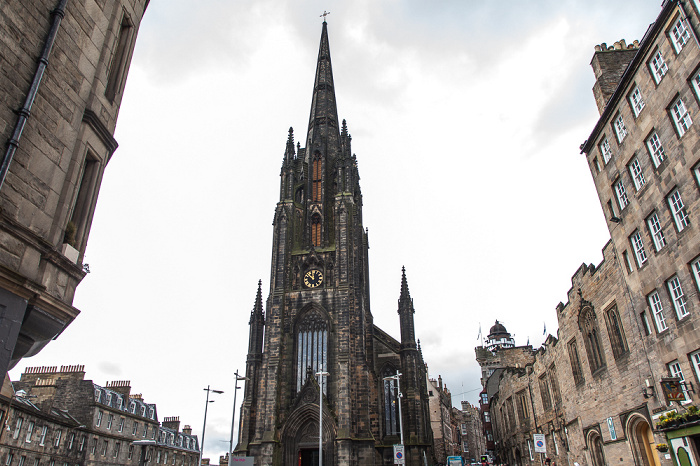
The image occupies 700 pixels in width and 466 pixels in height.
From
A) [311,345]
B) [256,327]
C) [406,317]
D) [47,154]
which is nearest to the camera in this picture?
[47,154]

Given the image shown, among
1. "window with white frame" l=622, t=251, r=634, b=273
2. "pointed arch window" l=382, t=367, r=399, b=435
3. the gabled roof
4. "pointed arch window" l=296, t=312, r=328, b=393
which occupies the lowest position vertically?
"pointed arch window" l=382, t=367, r=399, b=435

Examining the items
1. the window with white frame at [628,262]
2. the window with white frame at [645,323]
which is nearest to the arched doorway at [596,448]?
the window with white frame at [645,323]

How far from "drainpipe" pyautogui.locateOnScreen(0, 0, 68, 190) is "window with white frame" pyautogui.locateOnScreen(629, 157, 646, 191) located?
59.1ft

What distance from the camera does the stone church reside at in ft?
113

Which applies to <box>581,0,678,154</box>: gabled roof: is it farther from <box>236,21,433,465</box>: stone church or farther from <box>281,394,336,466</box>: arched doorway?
<box>281,394,336,466</box>: arched doorway

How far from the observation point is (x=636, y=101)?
683 inches

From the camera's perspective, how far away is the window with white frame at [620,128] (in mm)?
18256

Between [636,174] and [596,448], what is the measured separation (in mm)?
11930

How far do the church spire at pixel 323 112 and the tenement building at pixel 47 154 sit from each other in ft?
140

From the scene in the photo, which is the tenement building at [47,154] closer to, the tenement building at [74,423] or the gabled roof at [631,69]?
the gabled roof at [631,69]

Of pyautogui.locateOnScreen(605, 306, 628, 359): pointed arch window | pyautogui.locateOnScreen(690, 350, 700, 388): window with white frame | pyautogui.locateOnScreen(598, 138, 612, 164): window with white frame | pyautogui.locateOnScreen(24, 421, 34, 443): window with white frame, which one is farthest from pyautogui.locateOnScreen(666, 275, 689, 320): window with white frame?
pyautogui.locateOnScreen(24, 421, 34, 443): window with white frame

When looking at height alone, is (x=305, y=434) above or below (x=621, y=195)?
below

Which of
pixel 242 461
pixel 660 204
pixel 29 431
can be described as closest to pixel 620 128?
pixel 660 204

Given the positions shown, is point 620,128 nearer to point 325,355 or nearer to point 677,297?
point 677,297
